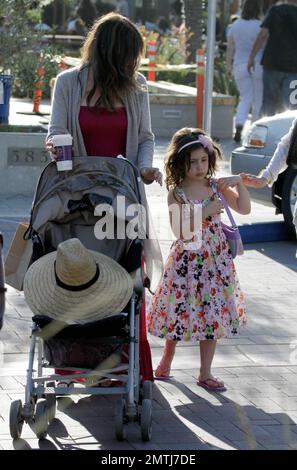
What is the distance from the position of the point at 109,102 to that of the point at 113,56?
9.7 inches

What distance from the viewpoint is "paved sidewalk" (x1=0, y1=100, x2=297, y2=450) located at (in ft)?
18.4

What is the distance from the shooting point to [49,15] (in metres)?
42.9

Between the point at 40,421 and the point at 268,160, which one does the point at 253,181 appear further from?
the point at 268,160

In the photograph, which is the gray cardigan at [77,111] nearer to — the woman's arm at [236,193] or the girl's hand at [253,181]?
the woman's arm at [236,193]

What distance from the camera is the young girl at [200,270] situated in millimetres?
6410

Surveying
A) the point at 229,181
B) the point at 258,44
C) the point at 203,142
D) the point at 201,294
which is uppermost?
the point at 203,142

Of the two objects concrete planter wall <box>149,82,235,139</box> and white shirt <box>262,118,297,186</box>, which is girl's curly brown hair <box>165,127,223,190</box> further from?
concrete planter wall <box>149,82,235,139</box>

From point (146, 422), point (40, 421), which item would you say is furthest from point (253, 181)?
point (40, 421)

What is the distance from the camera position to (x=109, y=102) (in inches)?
243

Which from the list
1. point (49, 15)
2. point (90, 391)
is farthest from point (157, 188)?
point (49, 15)

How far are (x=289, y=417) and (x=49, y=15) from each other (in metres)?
38.2

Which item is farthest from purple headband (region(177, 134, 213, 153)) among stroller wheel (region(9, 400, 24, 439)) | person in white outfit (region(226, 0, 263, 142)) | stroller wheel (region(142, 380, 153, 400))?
person in white outfit (region(226, 0, 263, 142))
